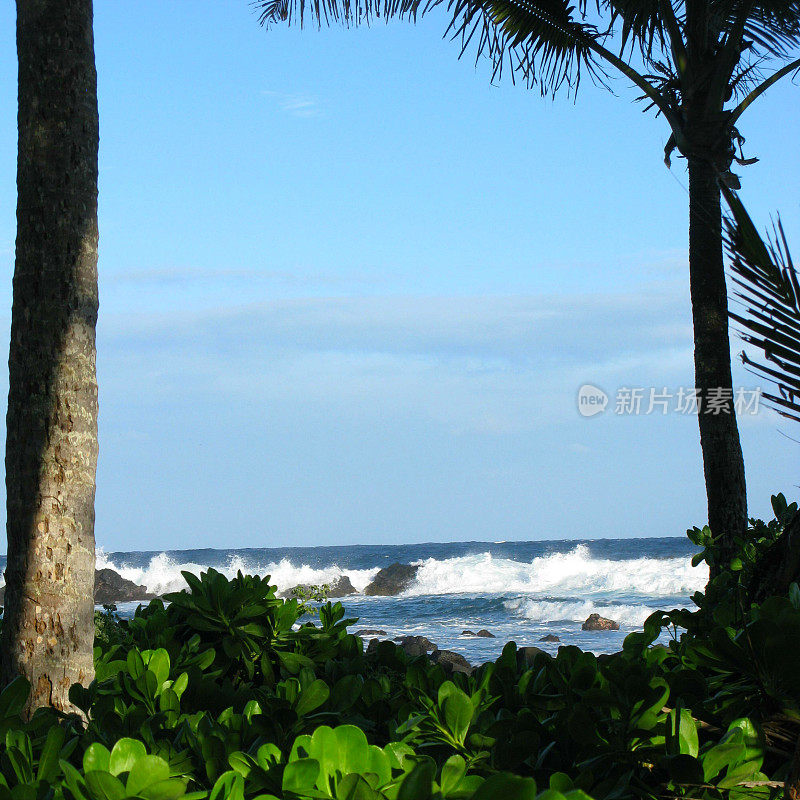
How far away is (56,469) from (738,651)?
2296 millimetres

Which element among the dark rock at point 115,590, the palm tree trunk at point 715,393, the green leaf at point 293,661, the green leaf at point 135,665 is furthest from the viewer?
the dark rock at point 115,590

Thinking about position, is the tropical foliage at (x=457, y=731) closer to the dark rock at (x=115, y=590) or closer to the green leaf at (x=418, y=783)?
the green leaf at (x=418, y=783)

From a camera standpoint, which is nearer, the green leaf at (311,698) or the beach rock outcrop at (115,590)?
the green leaf at (311,698)

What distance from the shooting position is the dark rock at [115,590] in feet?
89.9

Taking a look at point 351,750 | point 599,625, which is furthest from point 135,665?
point 599,625

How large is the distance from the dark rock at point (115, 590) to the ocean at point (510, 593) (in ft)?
2.29

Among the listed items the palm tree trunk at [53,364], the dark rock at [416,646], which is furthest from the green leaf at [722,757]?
the dark rock at [416,646]

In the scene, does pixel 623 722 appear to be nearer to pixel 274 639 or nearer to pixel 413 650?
pixel 274 639

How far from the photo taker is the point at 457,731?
5.65 feet

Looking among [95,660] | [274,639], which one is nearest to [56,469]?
[95,660]

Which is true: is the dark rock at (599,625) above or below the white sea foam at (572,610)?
above

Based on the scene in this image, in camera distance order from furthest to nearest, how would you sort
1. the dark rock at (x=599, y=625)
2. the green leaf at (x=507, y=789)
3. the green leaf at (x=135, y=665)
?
the dark rock at (x=599, y=625) → the green leaf at (x=135, y=665) → the green leaf at (x=507, y=789)

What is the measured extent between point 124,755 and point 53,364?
1.89m

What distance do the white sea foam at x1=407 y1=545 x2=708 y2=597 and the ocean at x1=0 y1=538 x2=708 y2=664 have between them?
40 mm
